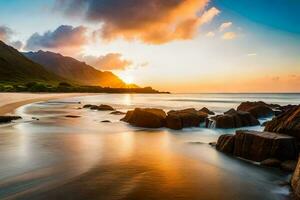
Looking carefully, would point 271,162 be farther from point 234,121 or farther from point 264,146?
point 234,121

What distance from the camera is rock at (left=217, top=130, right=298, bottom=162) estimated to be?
41.5 feet

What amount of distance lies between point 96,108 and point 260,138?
36.8 m

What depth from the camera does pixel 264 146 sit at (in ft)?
43.1

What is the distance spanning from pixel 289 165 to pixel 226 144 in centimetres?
399

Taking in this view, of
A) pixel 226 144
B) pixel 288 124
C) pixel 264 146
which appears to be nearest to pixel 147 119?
pixel 226 144

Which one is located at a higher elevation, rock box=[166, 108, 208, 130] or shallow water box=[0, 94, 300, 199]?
rock box=[166, 108, 208, 130]

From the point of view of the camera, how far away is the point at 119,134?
22.5 meters

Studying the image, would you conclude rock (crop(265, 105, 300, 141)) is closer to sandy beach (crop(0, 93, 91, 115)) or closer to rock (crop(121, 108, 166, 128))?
rock (crop(121, 108, 166, 128))

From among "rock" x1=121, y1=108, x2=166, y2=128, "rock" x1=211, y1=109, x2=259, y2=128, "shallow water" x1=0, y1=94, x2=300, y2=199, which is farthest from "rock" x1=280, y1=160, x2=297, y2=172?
"rock" x1=121, y1=108, x2=166, y2=128

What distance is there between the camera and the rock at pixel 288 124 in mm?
13641

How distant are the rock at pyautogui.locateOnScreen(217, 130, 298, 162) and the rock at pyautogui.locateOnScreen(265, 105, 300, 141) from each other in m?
0.55

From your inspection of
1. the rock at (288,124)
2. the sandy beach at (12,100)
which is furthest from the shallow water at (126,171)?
the sandy beach at (12,100)

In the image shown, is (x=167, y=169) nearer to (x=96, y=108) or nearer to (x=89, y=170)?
(x=89, y=170)

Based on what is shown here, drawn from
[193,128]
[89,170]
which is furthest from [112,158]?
[193,128]
